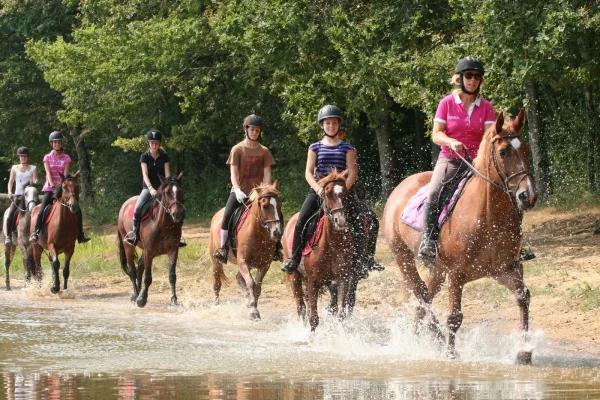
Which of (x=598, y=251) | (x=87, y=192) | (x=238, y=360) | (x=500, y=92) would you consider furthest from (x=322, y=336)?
(x=87, y=192)

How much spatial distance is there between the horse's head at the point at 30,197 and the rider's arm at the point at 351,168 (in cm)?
1044

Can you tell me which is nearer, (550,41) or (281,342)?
(281,342)

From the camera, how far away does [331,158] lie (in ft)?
40.0

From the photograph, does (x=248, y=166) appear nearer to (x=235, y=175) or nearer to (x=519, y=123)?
(x=235, y=175)

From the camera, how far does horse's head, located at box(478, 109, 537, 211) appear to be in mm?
9297

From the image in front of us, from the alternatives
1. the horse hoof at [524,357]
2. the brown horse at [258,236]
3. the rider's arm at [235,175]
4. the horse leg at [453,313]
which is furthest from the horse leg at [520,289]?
the rider's arm at [235,175]

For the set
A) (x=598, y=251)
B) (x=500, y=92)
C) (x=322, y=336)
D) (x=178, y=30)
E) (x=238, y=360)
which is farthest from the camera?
(x=178, y=30)

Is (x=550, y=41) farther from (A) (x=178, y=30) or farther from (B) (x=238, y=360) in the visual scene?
(A) (x=178, y=30)

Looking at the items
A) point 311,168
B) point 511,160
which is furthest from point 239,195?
point 511,160

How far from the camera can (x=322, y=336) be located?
1158 centimetres

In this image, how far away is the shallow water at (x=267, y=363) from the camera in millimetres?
8234

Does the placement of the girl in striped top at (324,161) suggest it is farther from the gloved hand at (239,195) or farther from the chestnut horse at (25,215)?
the chestnut horse at (25,215)

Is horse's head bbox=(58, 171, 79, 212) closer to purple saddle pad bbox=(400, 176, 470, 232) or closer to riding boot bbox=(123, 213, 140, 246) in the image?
riding boot bbox=(123, 213, 140, 246)

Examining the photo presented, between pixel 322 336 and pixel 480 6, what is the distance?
368 inches
